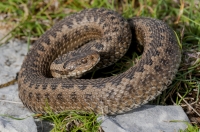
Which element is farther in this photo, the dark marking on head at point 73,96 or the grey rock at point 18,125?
the dark marking on head at point 73,96

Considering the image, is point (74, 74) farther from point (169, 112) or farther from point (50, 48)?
point (169, 112)

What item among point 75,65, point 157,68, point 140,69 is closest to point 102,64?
point 75,65

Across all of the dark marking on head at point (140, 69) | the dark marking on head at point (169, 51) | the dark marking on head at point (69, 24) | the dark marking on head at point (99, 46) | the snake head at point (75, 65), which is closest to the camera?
the dark marking on head at point (140, 69)

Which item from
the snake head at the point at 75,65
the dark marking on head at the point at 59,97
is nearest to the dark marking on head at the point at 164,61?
the snake head at the point at 75,65

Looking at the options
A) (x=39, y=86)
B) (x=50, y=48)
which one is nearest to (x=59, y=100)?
(x=39, y=86)

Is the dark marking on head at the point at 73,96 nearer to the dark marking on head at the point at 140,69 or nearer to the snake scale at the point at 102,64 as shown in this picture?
the snake scale at the point at 102,64

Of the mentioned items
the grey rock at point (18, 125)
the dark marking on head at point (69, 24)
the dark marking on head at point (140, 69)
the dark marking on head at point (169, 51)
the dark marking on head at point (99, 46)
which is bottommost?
the grey rock at point (18, 125)

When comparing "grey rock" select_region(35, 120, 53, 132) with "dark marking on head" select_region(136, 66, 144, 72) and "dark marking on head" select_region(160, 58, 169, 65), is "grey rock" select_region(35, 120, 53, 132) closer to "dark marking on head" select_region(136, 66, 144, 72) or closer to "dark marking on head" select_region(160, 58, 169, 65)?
"dark marking on head" select_region(136, 66, 144, 72)
